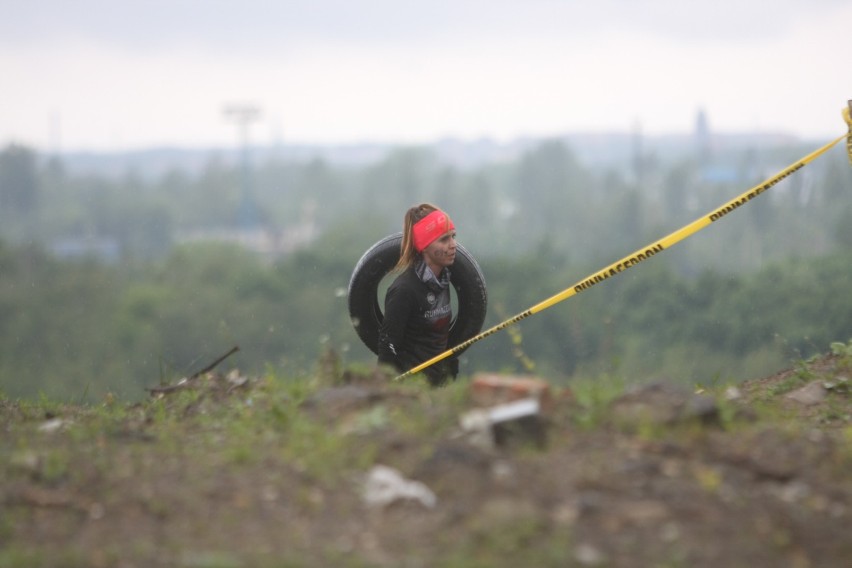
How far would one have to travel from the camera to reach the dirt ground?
520 cm

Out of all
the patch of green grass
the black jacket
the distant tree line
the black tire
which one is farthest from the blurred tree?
the patch of green grass

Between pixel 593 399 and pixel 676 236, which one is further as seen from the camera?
pixel 676 236

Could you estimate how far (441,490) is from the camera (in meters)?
5.63

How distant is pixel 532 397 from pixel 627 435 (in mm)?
486

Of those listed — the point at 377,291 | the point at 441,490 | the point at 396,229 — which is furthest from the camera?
the point at 396,229

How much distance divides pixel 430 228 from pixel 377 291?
3.37ft

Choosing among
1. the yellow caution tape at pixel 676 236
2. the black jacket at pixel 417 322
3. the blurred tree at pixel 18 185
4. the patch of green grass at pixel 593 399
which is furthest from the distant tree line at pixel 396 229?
the patch of green grass at pixel 593 399

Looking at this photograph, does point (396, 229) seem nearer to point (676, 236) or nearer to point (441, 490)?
point (676, 236)

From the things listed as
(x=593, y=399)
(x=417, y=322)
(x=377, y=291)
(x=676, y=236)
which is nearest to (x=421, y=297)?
(x=417, y=322)

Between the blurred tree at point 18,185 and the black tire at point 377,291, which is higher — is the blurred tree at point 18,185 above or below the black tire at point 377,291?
below

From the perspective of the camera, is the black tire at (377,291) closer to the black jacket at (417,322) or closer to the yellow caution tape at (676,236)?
the black jacket at (417,322)

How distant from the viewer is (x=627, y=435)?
607cm

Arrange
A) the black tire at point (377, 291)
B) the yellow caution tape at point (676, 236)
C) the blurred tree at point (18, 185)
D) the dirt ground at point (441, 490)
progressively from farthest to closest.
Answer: the blurred tree at point (18, 185) → the black tire at point (377, 291) → the yellow caution tape at point (676, 236) → the dirt ground at point (441, 490)

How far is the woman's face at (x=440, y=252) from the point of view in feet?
28.8
